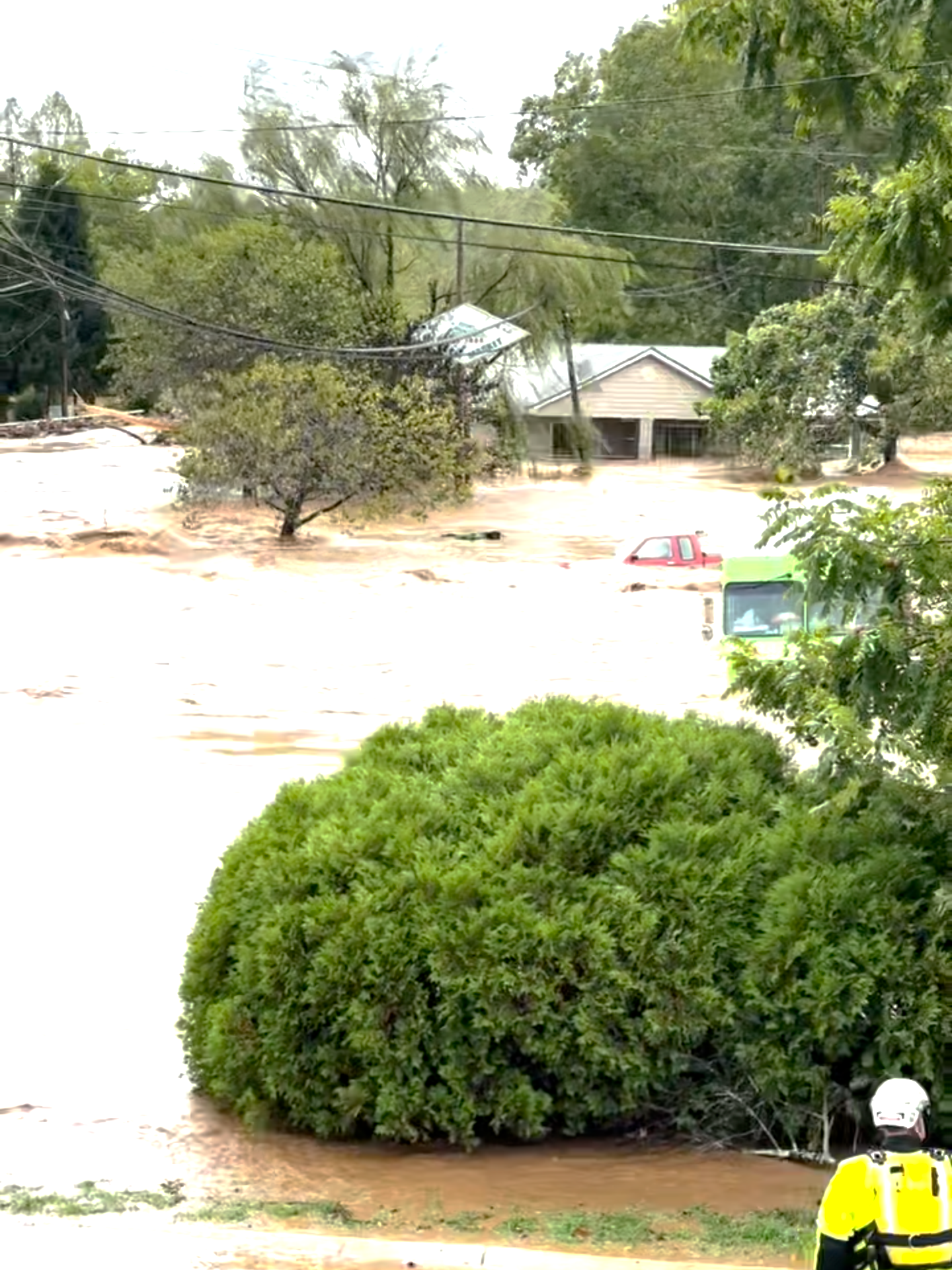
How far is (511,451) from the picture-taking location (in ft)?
168

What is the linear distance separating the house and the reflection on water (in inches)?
305

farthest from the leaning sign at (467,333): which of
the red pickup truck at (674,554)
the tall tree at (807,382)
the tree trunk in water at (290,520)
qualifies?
the red pickup truck at (674,554)

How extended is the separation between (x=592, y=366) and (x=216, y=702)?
43.3 m

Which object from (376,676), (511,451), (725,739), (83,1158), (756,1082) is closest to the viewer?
(756,1082)

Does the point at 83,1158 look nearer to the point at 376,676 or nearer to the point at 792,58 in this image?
the point at 792,58

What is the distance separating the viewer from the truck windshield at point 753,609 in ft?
63.9

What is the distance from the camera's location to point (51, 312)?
76062 mm

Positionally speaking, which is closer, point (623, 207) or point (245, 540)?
point (245, 540)

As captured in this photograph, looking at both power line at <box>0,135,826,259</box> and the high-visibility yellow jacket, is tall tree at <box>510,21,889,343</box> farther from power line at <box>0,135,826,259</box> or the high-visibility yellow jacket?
the high-visibility yellow jacket

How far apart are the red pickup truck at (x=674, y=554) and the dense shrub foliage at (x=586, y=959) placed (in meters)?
26.5

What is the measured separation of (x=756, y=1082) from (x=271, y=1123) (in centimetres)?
213

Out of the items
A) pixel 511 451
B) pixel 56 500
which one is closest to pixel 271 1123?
pixel 56 500

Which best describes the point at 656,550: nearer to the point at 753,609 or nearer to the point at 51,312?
the point at 753,609

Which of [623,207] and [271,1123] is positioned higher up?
[623,207]
